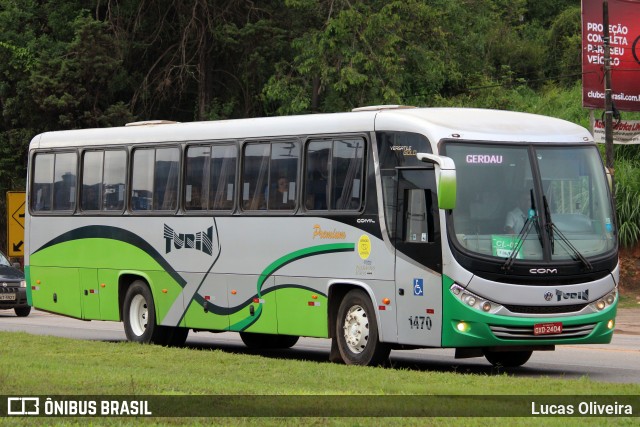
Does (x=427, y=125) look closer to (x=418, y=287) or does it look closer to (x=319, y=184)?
(x=418, y=287)

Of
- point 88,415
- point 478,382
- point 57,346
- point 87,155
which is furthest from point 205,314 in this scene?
point 88,415

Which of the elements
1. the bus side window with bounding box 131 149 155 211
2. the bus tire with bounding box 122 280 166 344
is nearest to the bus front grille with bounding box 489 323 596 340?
the bus tire with bounding box 122 280 166 344

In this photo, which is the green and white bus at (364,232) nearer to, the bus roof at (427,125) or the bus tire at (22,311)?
the bus roof at (427,125)

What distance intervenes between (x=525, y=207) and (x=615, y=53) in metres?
20.0

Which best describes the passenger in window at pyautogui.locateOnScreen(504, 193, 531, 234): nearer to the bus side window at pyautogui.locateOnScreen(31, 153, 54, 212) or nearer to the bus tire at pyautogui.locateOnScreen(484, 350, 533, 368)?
the bus tire at pyautogui.locateOnScreen(484, 350, 533, 368)

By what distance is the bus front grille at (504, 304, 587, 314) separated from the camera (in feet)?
52.8

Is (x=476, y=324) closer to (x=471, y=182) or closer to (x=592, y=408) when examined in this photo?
(x=471, y=182)

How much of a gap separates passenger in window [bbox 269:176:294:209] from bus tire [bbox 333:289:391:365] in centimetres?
177

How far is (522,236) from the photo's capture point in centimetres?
1623

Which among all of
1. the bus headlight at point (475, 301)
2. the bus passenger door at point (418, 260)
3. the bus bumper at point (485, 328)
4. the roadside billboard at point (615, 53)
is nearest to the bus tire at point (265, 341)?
the bus passenger door at point (418, 260)

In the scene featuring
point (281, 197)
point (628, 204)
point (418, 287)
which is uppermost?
point (628, 204)

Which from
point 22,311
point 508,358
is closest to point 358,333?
point 508,358

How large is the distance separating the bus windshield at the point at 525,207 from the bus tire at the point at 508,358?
7.29 feet

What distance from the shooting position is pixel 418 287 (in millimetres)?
16516
